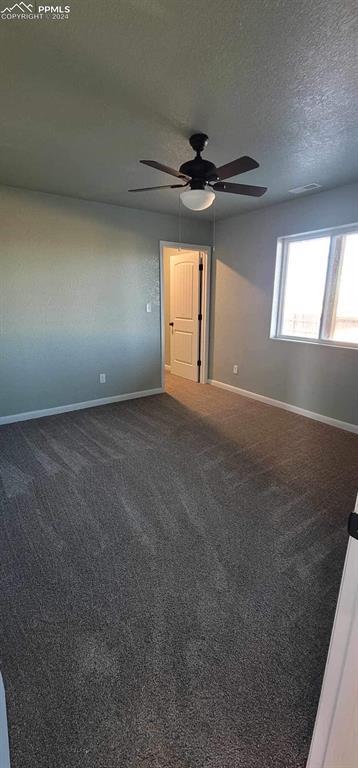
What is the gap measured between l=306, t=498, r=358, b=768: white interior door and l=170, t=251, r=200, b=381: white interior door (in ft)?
15.6

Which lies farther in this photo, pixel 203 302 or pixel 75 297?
pixel 203 302

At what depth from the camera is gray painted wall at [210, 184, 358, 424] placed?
3543mm

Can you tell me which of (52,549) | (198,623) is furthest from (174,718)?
(52,549)

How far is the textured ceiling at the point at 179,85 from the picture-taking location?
134 cm

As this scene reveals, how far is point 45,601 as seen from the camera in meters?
1.60

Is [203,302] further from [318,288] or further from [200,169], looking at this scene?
[200,169]

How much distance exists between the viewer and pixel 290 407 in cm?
422

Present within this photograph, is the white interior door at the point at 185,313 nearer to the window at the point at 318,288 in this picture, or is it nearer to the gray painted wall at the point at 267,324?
the gray painted wall at the point at 267,324

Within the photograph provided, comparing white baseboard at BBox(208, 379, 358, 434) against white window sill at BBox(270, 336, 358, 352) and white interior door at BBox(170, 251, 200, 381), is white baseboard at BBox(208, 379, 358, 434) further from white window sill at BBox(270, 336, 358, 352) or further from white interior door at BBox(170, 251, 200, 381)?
white window sill at BBox(270, 336, 358, 352)

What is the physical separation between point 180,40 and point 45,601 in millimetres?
2688

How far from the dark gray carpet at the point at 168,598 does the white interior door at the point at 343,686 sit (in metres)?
0.39

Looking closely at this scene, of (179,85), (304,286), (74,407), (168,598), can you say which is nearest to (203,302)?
(304,286)

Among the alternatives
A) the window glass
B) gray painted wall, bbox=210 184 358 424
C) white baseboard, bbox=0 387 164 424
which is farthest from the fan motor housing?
white baseboard, bbox=0 387 164 424

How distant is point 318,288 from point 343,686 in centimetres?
373
